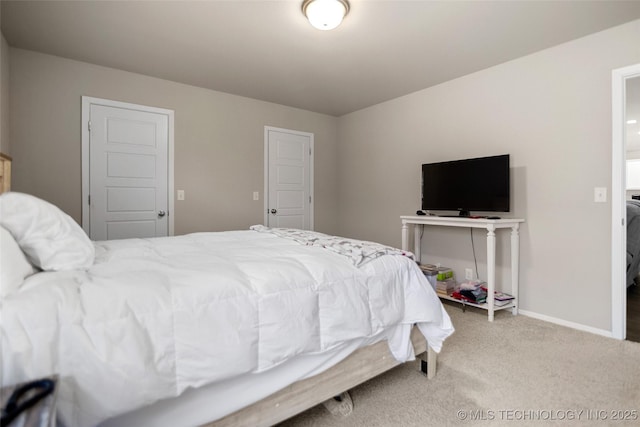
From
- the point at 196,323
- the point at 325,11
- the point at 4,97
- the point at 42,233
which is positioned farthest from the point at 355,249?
the point at 4,97

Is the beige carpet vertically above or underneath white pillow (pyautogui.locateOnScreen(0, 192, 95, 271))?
underneath

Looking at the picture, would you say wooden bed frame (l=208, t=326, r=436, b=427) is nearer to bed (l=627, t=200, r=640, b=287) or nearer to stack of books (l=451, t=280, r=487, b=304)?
stack of books (l=451, t=280, r=487, b=304)

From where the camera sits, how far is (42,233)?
112cm

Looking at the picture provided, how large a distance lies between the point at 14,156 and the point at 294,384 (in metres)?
3.18

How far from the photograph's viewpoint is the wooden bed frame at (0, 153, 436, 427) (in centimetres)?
119

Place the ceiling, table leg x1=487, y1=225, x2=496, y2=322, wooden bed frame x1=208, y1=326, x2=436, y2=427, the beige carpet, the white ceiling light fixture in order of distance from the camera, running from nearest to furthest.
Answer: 1. wooden bed frame x1=208, y1=326, x2=436, y2=427
2. the beige carpet
3. the white ceiling light fixture
4. the ceiling
5. table leg x1=487, y1=225, x2=496, y2=322

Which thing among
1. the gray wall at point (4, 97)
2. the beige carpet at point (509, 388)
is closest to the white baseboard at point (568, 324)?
the beige carpet at point (509, 388)

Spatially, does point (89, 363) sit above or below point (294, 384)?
above

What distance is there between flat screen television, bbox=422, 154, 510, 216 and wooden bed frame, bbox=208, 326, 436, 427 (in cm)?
176

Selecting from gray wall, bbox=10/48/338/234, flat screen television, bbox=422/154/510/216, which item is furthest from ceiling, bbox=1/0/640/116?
flat screen television, bbox=422/154/510/216

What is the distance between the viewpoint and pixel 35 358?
792 millimetres

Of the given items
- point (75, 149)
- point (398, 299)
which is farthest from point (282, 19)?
point (75, 149)

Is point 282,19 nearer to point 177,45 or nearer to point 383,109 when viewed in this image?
point 177,45

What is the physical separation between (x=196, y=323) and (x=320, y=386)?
64 cm
